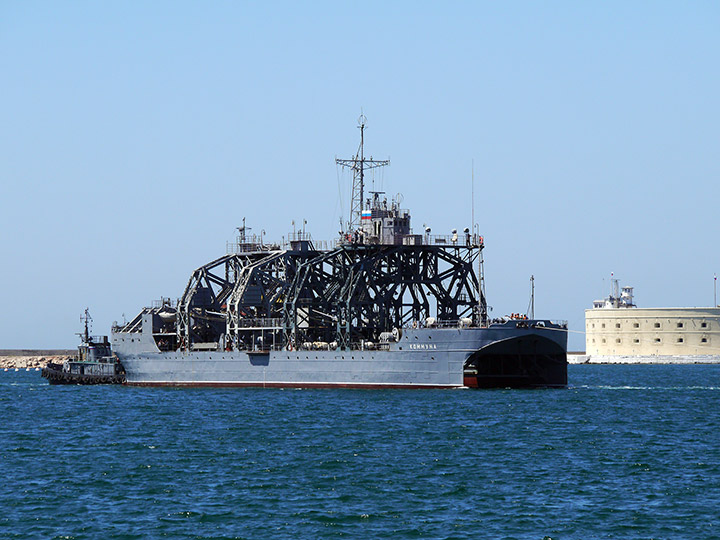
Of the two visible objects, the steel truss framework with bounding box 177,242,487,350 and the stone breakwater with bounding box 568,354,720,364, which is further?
the stone breakwater with bounding box 568,354,720,364

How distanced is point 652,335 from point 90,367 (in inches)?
3328

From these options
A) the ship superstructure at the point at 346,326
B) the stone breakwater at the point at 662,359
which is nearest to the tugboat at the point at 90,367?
the ship superstructure at the point at 346,326

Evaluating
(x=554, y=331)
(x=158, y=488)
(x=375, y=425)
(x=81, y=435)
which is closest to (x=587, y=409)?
(x=554, y=331)

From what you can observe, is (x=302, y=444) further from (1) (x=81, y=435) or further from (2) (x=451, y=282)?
(2) (x=451, y=282)

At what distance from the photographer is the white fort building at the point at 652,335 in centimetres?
14762

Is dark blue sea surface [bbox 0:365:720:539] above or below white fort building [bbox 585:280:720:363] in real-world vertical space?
below

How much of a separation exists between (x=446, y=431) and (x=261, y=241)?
37.7 metres

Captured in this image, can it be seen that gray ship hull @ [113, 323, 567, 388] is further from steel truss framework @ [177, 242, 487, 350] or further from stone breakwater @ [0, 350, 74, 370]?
stone breakwater @ [0, 350, 74, 370]

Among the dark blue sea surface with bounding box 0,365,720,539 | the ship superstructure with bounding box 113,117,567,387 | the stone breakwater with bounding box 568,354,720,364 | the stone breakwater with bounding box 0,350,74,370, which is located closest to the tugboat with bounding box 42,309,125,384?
the ship superstructure with bounding box 113,117,567,387

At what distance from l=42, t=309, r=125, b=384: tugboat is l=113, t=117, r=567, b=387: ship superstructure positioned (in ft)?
19.8

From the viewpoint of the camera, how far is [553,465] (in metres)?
38.8

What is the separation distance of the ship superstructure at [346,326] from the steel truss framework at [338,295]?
97mm

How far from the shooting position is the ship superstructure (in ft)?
220

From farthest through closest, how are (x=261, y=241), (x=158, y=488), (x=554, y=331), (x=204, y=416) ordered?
(x=261, y=241)
(x=554, y=331)
(x=204, y=416)
(x=158, y=488)
